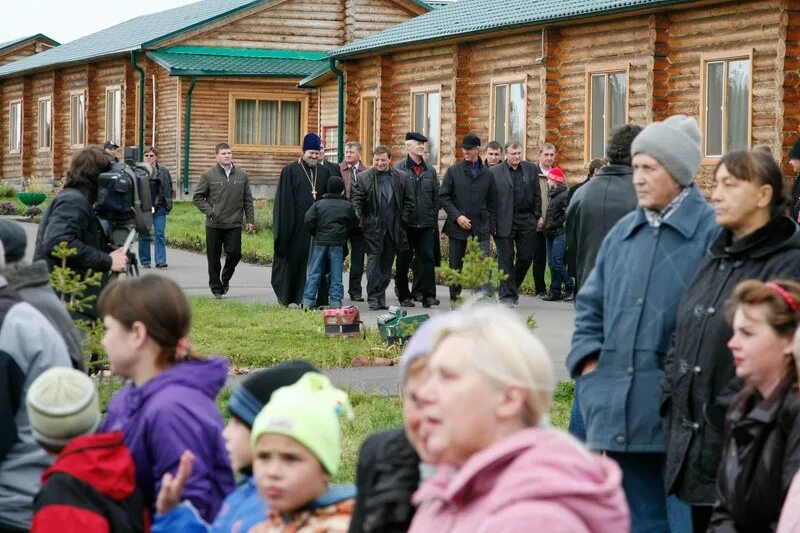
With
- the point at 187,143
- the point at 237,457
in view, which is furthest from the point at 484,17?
the point at 237,457

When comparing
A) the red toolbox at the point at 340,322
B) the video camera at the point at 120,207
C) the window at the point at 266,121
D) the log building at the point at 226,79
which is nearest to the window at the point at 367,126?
the log building at the point at 226,79

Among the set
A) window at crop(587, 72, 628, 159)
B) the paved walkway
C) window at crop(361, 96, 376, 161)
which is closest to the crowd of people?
the paved walkway

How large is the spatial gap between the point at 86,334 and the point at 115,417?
4.79 meters

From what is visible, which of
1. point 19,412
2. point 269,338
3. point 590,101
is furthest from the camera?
point 590,101

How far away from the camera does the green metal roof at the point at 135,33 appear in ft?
151

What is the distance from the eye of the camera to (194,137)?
149 feet

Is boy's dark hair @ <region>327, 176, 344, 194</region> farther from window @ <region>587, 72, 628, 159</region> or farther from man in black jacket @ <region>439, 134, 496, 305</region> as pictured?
window @ <region>587, 72, 628, 159</region>

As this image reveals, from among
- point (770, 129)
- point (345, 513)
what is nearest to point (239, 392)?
point (345, 513)

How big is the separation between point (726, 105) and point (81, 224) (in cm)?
1535

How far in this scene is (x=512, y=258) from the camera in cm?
1994

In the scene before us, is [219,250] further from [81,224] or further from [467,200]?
[81,224]

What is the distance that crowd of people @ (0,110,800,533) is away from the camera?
2.83 metres

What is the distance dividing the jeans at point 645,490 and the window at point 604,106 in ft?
65.1

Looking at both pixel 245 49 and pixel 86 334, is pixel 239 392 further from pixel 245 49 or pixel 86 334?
pixel 245 49
